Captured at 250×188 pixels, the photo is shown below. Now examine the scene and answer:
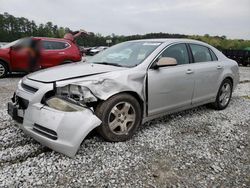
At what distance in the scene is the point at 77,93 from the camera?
2.89 metres

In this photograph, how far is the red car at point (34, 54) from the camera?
8.67 m

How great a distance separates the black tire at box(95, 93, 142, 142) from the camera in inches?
117

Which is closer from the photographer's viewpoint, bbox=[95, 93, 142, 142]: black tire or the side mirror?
bbox=[95, 93, 142, 142]: black tire

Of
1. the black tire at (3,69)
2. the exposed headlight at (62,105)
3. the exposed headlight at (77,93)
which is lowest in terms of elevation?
the black tire at (3,69)

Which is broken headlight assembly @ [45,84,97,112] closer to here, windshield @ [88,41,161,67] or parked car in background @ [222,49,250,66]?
windshield @ [88,41,161,67]

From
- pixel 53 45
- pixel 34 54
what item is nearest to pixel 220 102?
pixel 53 45

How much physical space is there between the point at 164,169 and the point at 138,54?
1.82 m

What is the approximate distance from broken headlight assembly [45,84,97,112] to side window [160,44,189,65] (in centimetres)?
151

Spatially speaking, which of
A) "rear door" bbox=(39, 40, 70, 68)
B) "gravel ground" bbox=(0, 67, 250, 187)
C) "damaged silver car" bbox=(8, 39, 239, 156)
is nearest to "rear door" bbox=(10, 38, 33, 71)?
"rear door" bbox=(39, 40, 70, 68)

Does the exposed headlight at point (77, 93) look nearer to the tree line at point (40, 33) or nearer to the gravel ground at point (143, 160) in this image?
the gravel ground at point (143, 160)

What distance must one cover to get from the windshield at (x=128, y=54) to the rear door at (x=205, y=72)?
2.98 feet

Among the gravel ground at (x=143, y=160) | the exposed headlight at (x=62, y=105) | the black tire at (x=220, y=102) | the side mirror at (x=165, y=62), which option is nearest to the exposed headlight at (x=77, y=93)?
the exposed headlight at (x=62, y=105)

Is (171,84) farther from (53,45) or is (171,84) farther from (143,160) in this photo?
(53,45)

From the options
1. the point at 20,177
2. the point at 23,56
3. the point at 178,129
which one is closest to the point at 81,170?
the point at 20,177
